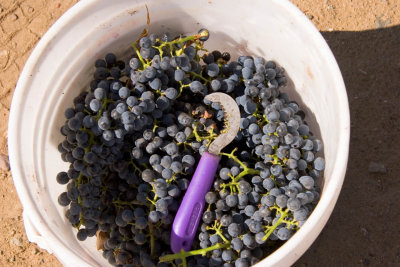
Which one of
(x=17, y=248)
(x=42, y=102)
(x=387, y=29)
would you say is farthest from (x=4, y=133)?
(x=387, y=29)

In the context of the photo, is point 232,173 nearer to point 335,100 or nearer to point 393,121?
point 335,100

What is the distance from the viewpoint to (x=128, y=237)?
1.46m

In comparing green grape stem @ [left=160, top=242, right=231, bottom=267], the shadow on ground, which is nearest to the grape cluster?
green grape stem @ [left=160, top=242, right=231, bottom=267]

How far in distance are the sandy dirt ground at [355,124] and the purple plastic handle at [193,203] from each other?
0.69m

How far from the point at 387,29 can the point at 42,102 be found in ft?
5.27

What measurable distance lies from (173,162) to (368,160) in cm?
99

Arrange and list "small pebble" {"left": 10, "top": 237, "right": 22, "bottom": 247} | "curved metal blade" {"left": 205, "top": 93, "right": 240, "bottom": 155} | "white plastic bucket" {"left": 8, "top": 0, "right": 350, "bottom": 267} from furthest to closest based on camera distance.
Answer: "small pebble" {"left": 10, "top": 237, "right": 22, "bottom": 247}, "curved metal blade" {"left": 205, "top": 93, "right": 240, "bottom": 155}, "white plastic bucket" {"left": 8, "top": 0, "right": 350, "bottom": 267}

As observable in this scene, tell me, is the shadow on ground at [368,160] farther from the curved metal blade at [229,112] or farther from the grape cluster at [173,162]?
the curved metal blade at [229,112]

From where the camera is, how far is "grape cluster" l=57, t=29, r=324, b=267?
4.50ft

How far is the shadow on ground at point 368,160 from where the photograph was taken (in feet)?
6.17

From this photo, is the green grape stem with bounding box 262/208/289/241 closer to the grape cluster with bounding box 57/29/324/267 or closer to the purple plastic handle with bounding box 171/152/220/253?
the grape cluster with bounding box 57/29/324/267

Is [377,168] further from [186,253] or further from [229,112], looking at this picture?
[186,253]

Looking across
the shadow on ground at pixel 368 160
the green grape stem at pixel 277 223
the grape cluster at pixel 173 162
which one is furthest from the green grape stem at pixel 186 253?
the shadow on ground at pixel 368 160

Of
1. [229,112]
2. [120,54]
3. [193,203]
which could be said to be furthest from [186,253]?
[120,54]
